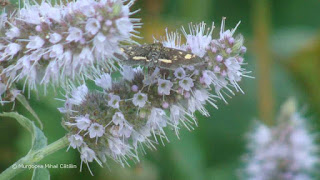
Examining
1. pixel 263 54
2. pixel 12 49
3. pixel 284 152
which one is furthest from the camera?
pixel 263 54

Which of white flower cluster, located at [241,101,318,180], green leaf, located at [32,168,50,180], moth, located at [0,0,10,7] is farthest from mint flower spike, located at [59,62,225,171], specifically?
white flower cluster, located at [241,101,318,180]

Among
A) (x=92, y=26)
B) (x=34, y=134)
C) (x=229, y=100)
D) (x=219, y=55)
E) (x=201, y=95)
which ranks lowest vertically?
(x=229, y=100)

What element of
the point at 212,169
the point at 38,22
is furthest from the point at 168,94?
the point at 212,169

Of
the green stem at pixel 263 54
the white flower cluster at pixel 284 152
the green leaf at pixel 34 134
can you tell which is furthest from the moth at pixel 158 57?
the green stem at pixel 263 54

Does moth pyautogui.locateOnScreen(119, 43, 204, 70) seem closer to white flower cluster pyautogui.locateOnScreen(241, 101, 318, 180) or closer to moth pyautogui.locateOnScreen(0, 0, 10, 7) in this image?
moth pyautogui.locateOnScreen(0, 0, 10, 7)

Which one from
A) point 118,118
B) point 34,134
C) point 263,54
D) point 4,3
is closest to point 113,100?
point 118,118

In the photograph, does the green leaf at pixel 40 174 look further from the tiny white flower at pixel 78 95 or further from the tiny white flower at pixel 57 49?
the tiny white flower at pixel 57 49

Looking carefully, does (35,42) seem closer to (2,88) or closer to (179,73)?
(2,88)

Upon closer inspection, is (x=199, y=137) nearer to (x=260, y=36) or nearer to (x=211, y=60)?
(x=260, y=36)
